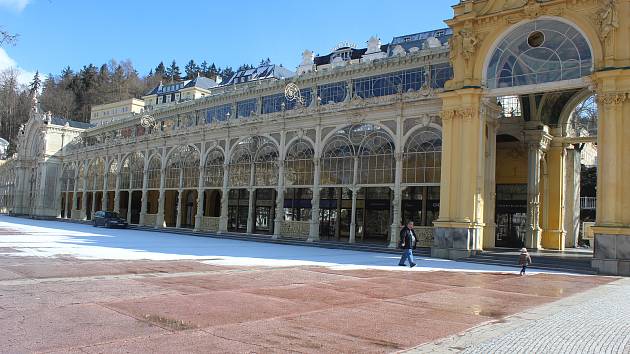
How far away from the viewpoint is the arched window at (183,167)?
43125 mm

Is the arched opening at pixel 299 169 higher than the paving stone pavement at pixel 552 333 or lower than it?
higher

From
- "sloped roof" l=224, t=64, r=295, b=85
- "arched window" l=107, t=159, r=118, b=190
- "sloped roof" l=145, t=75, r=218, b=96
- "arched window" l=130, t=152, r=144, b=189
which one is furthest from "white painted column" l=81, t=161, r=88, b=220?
"sloped roof" l=145, t=75, r=218, b=96

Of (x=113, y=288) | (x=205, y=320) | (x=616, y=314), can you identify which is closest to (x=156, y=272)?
(x=113, y=288)

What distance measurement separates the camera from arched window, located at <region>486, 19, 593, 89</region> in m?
23.0

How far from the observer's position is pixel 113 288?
1078 centimetres

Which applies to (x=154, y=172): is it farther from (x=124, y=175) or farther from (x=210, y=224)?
(x=210, y=224)

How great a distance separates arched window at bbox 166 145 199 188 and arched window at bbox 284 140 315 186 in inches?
434

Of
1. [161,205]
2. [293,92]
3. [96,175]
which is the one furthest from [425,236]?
[96,175]

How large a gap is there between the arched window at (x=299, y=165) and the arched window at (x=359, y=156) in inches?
49.7

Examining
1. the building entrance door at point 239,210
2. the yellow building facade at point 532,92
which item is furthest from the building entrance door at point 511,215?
the building entrance door at point 239,210

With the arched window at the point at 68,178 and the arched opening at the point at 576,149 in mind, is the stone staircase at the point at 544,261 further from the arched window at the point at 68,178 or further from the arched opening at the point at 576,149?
the arched window at the point at 68,178

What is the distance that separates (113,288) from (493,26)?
21402mm

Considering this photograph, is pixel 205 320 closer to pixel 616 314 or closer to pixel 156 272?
pixel 156 272

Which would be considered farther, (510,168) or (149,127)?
(149,127)
